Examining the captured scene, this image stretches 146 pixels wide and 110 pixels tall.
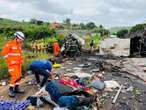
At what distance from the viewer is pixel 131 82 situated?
48.5ft

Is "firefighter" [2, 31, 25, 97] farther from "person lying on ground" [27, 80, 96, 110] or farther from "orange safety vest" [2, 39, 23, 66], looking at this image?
"person lying on ground" [27, 80, 96, 110]

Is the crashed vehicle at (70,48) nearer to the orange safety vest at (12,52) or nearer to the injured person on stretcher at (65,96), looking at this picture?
the orange safety vest at (12,52)

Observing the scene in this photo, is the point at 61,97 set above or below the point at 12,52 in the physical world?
below

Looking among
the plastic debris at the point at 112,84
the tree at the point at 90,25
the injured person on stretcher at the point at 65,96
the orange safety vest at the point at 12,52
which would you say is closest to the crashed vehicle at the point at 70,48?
the plastic debris at the point at 112,84

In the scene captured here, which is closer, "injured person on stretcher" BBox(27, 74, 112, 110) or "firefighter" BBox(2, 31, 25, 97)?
"injured person on stretcher" BBox(27, 74, 112, 110)

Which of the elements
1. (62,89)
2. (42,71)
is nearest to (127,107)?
(62,89)

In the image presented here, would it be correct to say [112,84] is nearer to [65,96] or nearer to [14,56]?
[14,56]

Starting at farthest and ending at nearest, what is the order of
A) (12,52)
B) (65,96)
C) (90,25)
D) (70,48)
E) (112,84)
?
(90,25), (70,48), (112,84), (12,52), (65,96)

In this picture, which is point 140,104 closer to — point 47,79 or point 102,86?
point 102,86

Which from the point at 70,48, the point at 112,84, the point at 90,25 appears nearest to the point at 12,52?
the point at 112,84

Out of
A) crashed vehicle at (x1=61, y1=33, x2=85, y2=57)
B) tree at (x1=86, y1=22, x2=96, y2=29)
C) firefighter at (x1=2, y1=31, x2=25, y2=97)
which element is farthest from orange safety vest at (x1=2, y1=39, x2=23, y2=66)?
tree at (x1=86, y1=22, x2=96, y2=29)

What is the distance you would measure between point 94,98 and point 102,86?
4.29 feet

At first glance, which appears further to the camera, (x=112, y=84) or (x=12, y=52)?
(x=112, y=84)

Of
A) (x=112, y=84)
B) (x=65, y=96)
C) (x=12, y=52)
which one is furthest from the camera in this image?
(x=112, y=84)
